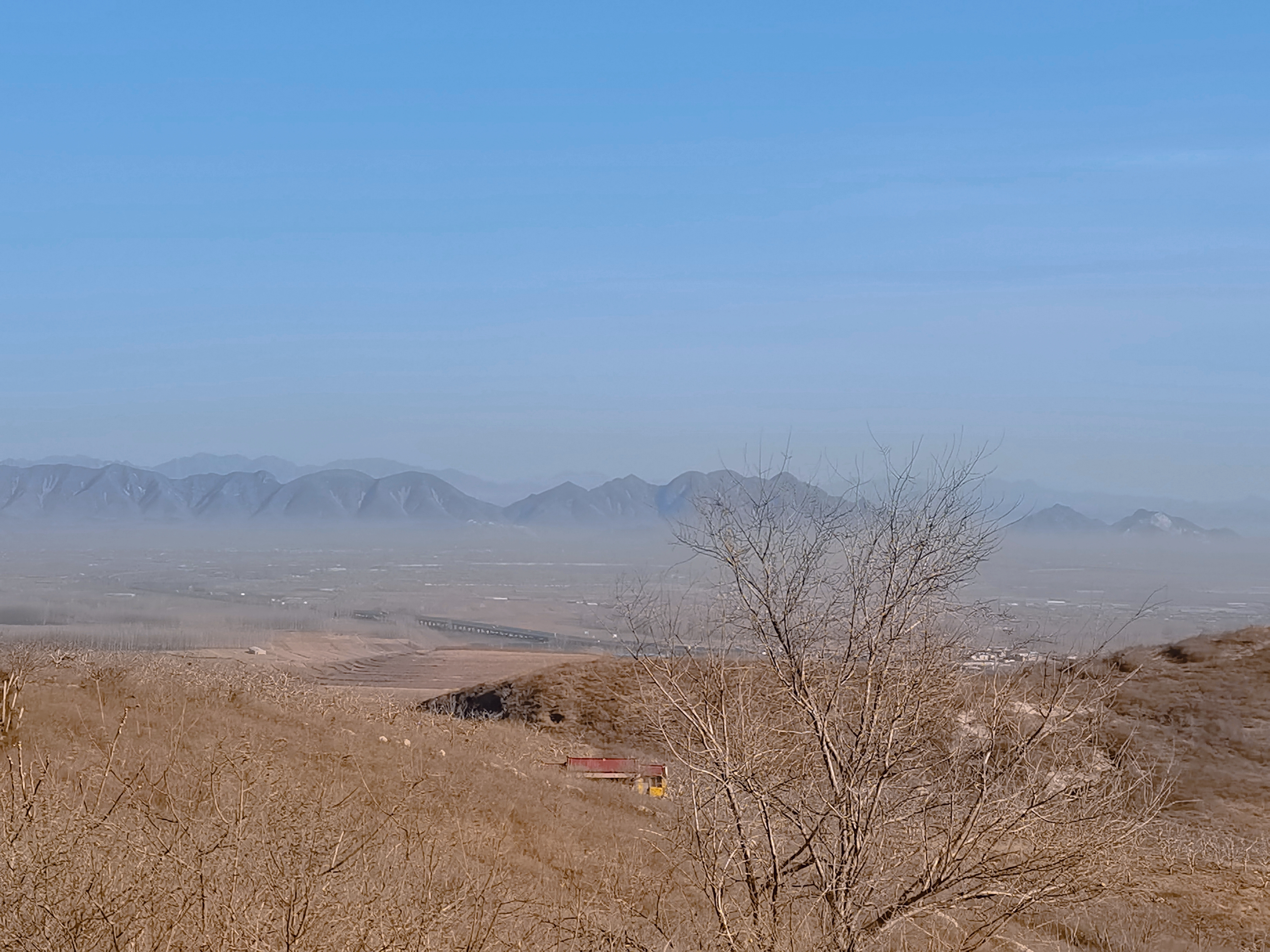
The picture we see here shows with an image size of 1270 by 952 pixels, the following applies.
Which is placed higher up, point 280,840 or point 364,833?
point 280,840

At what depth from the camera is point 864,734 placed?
394 inches

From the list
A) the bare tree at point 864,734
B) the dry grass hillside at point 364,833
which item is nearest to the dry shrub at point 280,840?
the dry grass hillside at point 364,833

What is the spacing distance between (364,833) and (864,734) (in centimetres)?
438

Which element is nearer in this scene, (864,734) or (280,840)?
(280,840)

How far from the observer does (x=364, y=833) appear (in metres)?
9.64

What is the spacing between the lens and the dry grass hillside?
6434 millimetres

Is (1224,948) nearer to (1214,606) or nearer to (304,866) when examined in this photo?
(304,866)

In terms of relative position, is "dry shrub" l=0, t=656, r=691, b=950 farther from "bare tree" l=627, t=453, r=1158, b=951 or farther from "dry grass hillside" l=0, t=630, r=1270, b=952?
"bare tree" l=627, t=453, r=1158, b=951

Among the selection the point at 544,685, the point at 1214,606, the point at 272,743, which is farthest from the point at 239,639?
the point at 1214,606

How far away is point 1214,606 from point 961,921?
100 m

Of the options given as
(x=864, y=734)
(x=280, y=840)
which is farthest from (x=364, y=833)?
(x=864, y=734)

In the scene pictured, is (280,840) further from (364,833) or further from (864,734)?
(864,734)

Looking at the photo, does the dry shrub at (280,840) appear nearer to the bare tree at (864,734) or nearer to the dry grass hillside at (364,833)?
the dry grass hillside at (364,833)

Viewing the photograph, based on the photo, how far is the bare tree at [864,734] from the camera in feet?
31.8
